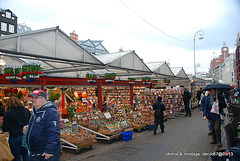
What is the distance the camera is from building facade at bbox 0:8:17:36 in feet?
113

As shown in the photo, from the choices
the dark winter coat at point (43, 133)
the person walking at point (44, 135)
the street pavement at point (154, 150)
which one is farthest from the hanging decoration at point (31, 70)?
the dark winter coat at point (43, 133)

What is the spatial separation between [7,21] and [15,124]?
3952 centimetres

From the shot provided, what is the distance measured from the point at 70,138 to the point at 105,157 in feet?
4.63

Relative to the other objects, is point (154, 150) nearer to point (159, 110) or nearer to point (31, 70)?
point (159, 110)

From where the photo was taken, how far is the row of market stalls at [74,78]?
498 centimetres

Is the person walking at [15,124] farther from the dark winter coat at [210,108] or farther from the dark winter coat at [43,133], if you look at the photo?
the dark winter coat at [210,108]

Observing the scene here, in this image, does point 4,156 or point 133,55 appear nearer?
point 4,156

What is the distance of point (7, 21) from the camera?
3556cm

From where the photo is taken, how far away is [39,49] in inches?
193

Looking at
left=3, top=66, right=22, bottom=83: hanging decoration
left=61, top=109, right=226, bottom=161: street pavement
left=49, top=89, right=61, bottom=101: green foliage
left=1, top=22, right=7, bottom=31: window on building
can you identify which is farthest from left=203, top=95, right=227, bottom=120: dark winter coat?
left=1, top=22, right=7, bottom=31: window on building

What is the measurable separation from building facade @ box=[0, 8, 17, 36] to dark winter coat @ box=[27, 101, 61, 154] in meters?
38.6

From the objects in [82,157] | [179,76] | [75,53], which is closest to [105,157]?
[82,157]

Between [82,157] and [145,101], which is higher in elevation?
[145,101]

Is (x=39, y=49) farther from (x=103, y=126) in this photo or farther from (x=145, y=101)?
(x=145, y=101)
